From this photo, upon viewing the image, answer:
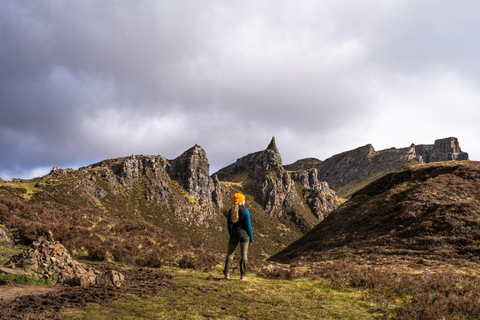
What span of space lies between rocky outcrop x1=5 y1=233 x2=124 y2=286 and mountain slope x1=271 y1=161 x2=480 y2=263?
20.1 meters

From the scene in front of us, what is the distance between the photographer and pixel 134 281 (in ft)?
33.3

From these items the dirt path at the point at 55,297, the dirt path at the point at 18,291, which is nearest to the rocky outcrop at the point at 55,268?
the dirt path at the point at 55,297

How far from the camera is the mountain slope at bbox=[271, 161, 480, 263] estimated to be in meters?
21.2

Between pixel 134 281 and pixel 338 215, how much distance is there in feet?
107

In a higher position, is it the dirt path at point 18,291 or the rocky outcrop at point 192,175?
the rocky outcrop at point 192,175

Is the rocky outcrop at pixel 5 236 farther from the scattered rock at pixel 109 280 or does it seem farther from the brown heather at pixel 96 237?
the scattered rock at pixel 109 280

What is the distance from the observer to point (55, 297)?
723 cm

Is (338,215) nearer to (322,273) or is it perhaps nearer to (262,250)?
(322,273)

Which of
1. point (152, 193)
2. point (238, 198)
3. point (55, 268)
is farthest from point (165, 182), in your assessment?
point (238, 198)

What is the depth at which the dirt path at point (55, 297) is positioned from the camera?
593 cm

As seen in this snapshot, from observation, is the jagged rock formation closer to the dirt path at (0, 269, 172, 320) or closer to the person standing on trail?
the dirt path at (0, 269, 172, 320)

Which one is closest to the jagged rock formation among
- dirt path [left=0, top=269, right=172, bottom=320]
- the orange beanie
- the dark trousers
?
dirt path [left=0, top=269, right=172, bottom=320]

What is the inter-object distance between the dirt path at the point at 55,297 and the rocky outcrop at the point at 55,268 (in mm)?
589

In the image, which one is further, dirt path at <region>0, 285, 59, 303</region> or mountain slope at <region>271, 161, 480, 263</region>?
mountain slope at <region>271, 161, 480, 263</region>
